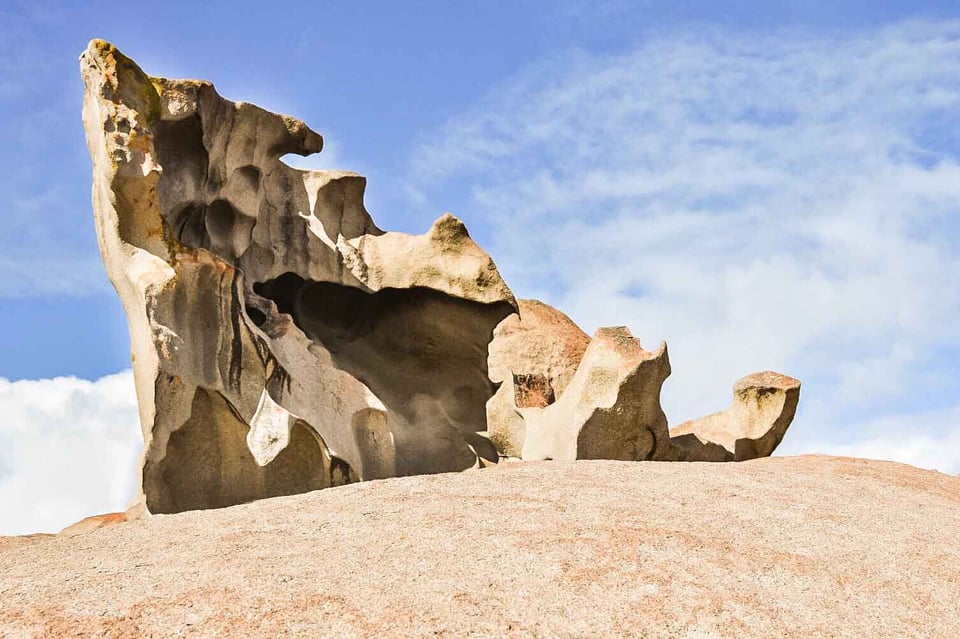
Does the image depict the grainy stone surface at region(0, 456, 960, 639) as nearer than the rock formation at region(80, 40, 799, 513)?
Yes

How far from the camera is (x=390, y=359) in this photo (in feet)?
34.6

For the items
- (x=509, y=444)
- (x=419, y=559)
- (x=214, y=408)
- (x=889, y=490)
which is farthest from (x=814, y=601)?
(x=509, y=444)

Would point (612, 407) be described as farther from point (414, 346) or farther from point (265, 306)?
point (265, 306)

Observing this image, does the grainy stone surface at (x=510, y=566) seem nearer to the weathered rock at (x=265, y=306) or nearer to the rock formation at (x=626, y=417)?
the weathered rock at (x=265, y=306)

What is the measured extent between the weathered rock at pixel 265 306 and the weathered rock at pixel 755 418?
242 centimetres

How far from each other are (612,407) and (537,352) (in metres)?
4.63

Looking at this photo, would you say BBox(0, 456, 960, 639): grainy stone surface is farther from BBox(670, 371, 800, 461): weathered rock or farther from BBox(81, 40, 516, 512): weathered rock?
BBox(670, 371, 800, 461): weathered rock

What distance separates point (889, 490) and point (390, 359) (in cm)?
412

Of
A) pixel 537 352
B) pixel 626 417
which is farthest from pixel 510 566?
pixel 537 352

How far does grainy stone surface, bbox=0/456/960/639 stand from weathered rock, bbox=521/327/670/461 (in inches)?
83.2

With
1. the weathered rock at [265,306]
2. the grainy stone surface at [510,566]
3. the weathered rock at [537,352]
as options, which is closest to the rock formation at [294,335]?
the weathered rock at [265,306]

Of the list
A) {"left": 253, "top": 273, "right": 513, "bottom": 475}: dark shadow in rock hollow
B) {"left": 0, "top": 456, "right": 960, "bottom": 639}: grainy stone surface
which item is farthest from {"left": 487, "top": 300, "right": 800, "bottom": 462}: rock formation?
{"left": 0, "top": 456, "right": 960, "bottom": 639}: grainy stone surface

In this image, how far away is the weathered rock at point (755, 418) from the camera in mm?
11578

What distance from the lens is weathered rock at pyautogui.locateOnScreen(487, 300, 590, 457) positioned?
1330 centimetres
